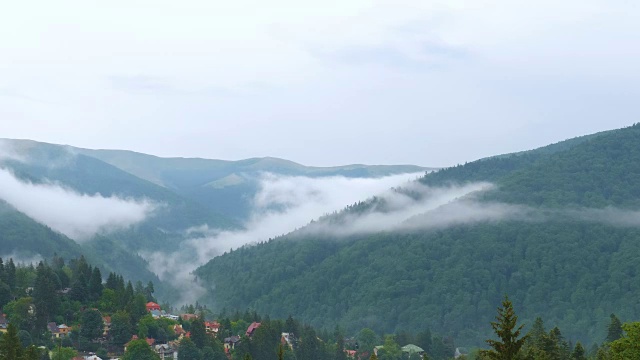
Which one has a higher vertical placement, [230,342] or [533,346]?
[533,346]

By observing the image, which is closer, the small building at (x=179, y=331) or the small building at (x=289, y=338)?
the small building at (x=179, y=331)

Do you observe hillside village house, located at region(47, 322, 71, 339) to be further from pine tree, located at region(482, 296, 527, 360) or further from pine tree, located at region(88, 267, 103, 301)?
pine tree, located at region(482, 296, 527, 360)

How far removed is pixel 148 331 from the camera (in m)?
142

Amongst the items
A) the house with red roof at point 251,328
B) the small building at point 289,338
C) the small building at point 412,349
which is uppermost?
the house with red roof at point 251,328

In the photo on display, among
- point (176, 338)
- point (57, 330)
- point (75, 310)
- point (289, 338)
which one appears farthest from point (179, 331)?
point (57, 330)

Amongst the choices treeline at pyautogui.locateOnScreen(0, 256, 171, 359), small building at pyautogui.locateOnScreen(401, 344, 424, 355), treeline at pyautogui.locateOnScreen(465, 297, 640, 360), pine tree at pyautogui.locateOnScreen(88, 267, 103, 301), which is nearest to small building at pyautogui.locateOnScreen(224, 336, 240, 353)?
treeline at pyautogui.locateOnScreen(0, 256, 171, 359)

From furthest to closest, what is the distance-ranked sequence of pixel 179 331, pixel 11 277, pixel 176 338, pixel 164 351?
1. pixel 179 331
2. pixel 11 277
3. pixel 176 338
4. pixel 164 351

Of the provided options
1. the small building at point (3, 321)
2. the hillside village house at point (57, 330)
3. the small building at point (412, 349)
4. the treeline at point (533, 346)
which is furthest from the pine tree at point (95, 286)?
the treeline at point (533, 346)

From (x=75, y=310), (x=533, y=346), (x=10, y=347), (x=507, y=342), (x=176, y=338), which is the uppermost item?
(x=507, y=342)

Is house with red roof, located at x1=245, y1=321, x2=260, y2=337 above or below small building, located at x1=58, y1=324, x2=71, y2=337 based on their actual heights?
below

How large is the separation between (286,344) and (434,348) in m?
38.7

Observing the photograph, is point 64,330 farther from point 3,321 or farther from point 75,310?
point 3,321

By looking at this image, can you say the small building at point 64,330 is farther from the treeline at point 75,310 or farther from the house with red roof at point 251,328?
the house with red roof at point 251,328

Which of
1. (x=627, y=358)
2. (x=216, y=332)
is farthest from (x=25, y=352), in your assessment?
(x=216, y=332)
